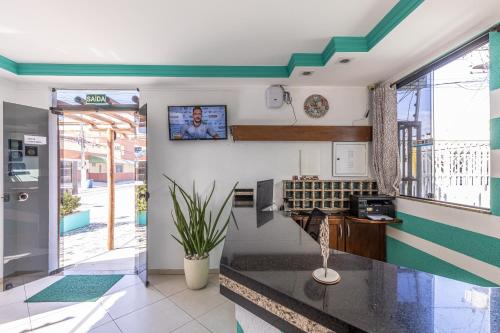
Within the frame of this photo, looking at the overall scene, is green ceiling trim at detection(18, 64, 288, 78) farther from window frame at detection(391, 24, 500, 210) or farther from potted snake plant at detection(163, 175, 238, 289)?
potted snake plant at detection(163, 175, 238, 289)

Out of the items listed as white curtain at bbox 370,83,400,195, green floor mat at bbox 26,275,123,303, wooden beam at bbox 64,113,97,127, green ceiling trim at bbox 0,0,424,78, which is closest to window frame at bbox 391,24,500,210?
white curtain at bbox 370,83,400,195

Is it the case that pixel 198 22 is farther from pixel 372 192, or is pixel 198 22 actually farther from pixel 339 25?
pixel 372 192

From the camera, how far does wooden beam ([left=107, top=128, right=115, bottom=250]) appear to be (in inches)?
167

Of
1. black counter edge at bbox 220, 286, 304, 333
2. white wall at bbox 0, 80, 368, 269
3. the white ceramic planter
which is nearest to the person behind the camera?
black counter edge at bbox 220, 286, 304, 333

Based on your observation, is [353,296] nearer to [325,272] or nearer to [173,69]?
[325,272]

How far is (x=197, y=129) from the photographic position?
329 cm

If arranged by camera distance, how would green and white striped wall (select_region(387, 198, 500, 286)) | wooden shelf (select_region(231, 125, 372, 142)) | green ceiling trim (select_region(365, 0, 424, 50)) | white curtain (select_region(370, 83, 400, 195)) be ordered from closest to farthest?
green ceiling trim (select_region(365, 0, 424, 50)) → green and white striped wall (select_region(387, 198, 500, 286)) → white curtain (select_region(370, 83, 400, 195)) → wooden shelf (select_region(231, 125, 372, 142))

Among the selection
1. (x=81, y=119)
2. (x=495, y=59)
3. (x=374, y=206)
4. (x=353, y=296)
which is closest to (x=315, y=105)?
(x=374, y=206)

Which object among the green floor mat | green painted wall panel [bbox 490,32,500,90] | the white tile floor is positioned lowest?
the white tile floor

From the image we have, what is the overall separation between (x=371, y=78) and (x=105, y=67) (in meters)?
3.40

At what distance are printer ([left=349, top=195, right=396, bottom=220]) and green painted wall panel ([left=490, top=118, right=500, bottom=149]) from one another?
1295 millimetres

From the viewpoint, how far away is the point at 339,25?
214 cm

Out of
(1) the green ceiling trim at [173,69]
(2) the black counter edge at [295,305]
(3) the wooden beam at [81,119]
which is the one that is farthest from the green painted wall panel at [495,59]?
(3) the wooden beam at [81,119]

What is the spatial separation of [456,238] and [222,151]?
2.75 metres
